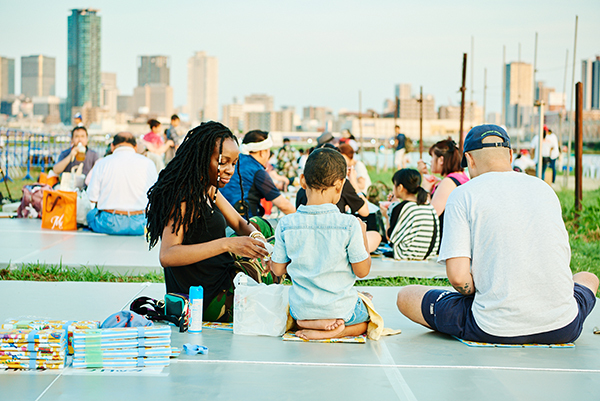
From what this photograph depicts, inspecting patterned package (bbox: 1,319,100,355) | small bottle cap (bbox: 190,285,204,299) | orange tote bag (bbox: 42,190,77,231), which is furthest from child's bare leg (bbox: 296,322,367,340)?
orange tote bag (bbox: 42,190,77,231)

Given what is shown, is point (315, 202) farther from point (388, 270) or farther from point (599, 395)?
point (388, 270)

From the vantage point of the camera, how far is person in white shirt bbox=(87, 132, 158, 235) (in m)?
7.95

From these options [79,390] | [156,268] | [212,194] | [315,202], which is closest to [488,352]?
[315,202]

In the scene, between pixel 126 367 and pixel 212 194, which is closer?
pixel 126 367

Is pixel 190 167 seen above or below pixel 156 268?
above

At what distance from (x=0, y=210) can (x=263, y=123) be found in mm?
171578

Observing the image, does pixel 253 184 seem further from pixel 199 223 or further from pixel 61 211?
pixel 61 211

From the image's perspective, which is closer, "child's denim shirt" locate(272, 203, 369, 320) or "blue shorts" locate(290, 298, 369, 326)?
"child's denim shirt" locate(272, 203, 369, 320)

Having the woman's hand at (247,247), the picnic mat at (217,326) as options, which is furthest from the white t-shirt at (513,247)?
the picnic mat at (217,326)

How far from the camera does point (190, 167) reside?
3727mm

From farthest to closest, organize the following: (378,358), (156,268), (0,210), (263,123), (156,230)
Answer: (263,123) → (0,210) → (156,268) → (156,230) → (378,358)

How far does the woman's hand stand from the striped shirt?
3.13 m

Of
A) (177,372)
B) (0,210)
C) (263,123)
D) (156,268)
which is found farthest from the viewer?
(263,123)

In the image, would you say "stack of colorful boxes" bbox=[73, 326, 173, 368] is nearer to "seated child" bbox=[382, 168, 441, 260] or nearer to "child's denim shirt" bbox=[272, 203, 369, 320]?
"child's denim shirt" bbox=[272, 203, 369, 320]
